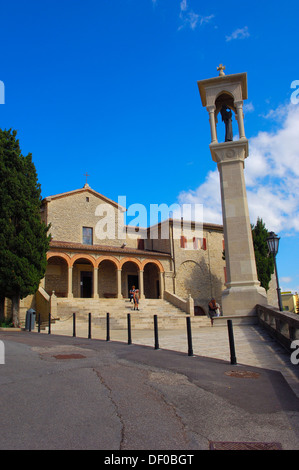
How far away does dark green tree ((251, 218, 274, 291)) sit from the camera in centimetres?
3184

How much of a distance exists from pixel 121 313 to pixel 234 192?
40.5ft

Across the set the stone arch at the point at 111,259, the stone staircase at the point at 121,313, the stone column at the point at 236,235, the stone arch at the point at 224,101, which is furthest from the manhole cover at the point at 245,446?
the stone arch at the point at 111,259

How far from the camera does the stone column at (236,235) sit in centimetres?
1434

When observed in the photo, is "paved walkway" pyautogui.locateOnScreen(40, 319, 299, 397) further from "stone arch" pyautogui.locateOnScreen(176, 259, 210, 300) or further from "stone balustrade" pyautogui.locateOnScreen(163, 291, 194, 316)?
"stone arch" pyautogui.locateOnScreen(176, 259, 210, 300)

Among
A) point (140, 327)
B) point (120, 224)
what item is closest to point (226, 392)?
point (140, 327)

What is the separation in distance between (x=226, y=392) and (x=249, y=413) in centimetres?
85

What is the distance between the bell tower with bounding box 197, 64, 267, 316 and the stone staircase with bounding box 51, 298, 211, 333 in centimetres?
487

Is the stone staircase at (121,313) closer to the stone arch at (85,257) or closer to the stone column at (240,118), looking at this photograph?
the stone arch at (85,257)

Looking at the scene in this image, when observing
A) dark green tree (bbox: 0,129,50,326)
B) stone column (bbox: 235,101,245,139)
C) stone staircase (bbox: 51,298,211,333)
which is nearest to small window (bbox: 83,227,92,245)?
stone staircase (bbox: 51,298,211,333)

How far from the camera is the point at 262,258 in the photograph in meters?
32.2

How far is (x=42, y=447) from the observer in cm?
282
